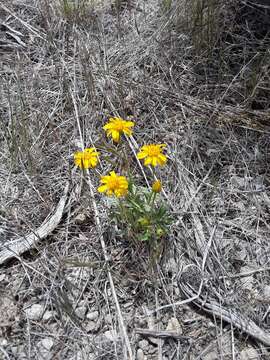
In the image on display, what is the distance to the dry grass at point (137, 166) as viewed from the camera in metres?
1.55

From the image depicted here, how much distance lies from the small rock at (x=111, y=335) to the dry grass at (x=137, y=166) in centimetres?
2

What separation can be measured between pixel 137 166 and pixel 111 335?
0.83 m

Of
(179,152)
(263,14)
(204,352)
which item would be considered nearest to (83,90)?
(179,152)

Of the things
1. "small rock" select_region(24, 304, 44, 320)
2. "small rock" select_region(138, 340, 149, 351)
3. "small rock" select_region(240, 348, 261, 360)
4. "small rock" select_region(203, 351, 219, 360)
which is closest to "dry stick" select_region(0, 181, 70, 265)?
"small rock" select_region(24, 304, 44, 320)

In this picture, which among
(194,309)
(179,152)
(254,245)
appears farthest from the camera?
(179,152)

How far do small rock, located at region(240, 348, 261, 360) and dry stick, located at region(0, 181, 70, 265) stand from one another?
89cm

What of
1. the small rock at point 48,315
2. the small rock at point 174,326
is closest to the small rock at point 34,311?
the small rock at point 48,315

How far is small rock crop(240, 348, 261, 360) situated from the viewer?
1446 mm

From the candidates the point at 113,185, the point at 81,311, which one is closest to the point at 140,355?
the point at 81,311

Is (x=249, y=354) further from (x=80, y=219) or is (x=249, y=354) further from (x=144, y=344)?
(x=80, y=219)

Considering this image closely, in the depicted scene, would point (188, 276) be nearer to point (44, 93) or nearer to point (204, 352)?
point (204, 352)

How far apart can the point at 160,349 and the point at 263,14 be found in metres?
2.13

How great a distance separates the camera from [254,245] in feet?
5.78

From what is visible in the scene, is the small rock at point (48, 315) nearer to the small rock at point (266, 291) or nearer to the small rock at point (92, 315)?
the small rock at point (92, 315)
